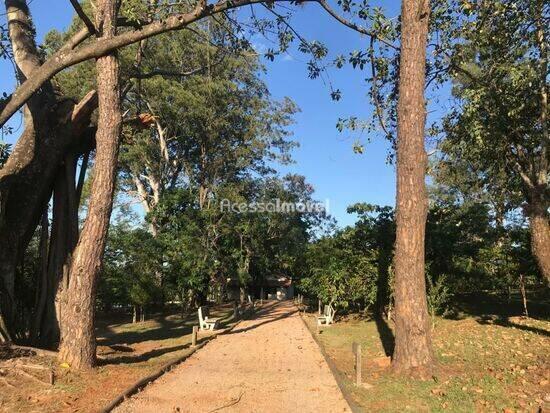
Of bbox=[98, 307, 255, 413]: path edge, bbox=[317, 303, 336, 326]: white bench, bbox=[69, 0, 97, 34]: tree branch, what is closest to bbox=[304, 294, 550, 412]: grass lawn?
bbox=[98, 307, 255, 413]: path edge

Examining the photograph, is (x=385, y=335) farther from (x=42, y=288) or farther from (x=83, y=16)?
(x=83, y=16)

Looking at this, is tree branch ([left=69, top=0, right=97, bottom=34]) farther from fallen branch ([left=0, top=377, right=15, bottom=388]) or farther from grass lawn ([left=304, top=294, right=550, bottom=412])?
grass lawn ([left=304, top=294, right=550, bottom=412])

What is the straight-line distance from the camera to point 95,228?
342 inches

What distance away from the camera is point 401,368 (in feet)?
28.7

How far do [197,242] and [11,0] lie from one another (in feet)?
47.1

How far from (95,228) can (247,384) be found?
12.7 feet

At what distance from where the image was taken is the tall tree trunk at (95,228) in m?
8.41

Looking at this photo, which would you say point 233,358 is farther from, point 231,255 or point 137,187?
point 137,187

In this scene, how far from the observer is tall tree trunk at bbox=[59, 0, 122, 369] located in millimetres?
8414

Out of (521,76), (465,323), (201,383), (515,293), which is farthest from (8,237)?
(515,293)

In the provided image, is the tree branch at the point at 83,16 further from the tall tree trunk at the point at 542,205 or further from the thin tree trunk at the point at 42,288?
the tall tree trunk at the point at 542,205

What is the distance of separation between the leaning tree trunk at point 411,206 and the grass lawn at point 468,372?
21.4 inches

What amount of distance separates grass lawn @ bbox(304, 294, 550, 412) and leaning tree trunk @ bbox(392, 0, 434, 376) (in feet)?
1.79

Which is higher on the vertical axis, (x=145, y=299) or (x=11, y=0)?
(x=11, y=0)
